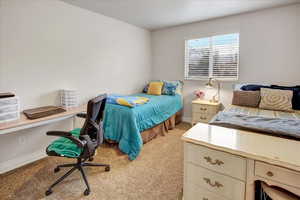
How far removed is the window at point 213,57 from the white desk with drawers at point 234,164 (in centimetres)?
263

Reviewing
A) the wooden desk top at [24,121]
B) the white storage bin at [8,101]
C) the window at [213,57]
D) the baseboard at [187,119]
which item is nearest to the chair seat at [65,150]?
the wooden desk top at [24,121]

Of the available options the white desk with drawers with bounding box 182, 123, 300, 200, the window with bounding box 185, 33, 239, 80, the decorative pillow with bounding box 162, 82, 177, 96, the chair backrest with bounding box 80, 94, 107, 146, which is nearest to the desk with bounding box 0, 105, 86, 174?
the chair backrest with bounding box 80, 94, 107, 146

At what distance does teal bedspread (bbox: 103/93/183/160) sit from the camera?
2.50m

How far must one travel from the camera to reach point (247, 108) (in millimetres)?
2779

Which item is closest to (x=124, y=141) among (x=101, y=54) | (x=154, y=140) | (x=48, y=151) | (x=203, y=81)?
(x=154, y=140)

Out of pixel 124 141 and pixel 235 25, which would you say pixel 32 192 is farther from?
pixel 235 25

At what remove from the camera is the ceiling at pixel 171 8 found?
107 inches

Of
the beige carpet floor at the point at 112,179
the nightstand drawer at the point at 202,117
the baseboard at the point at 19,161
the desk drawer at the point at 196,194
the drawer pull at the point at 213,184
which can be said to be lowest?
the beige carpet floor at the point at 112,179

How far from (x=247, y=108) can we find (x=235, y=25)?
5.71 feet

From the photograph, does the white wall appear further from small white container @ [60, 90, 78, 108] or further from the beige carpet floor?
small white container @ [60, 90, 78, 108]

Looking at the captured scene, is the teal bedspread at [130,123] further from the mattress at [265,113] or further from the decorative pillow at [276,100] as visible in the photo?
the decorative pillow at [276,100]

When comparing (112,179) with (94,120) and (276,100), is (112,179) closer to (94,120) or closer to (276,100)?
(94,120)

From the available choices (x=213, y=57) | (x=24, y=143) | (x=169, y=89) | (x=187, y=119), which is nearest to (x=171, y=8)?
(x=213, y=57)

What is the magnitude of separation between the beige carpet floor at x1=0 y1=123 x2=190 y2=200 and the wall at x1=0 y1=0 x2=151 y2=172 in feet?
1.28
